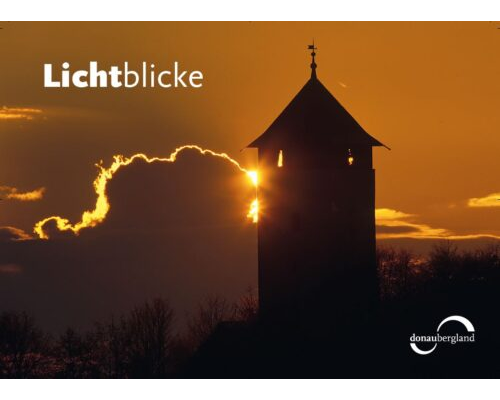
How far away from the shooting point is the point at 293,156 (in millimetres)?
57969

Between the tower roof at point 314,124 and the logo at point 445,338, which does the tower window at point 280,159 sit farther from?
the logo at point 445,338

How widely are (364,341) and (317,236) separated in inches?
193

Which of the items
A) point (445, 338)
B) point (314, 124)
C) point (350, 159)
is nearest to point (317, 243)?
point (350, 159)

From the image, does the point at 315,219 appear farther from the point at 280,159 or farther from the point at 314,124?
the point at 314,124

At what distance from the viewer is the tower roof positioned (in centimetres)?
5819

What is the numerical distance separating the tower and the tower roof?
0.04m

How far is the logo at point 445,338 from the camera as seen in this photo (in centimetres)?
5122

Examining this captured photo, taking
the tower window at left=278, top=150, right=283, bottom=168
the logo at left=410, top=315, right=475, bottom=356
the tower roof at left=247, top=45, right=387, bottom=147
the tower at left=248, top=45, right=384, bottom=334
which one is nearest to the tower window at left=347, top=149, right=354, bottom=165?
the tower at left=248, top=45, right=384, bottom=334

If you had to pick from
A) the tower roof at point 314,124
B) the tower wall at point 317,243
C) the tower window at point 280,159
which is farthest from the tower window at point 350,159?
the tower window at point 280,159

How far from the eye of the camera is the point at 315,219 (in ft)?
187

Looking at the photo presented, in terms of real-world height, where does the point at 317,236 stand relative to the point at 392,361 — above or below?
above

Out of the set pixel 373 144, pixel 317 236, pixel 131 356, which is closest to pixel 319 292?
pixel 317 236

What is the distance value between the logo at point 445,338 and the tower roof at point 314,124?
9.05 meters

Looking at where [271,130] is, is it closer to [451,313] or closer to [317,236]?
[317,236]
